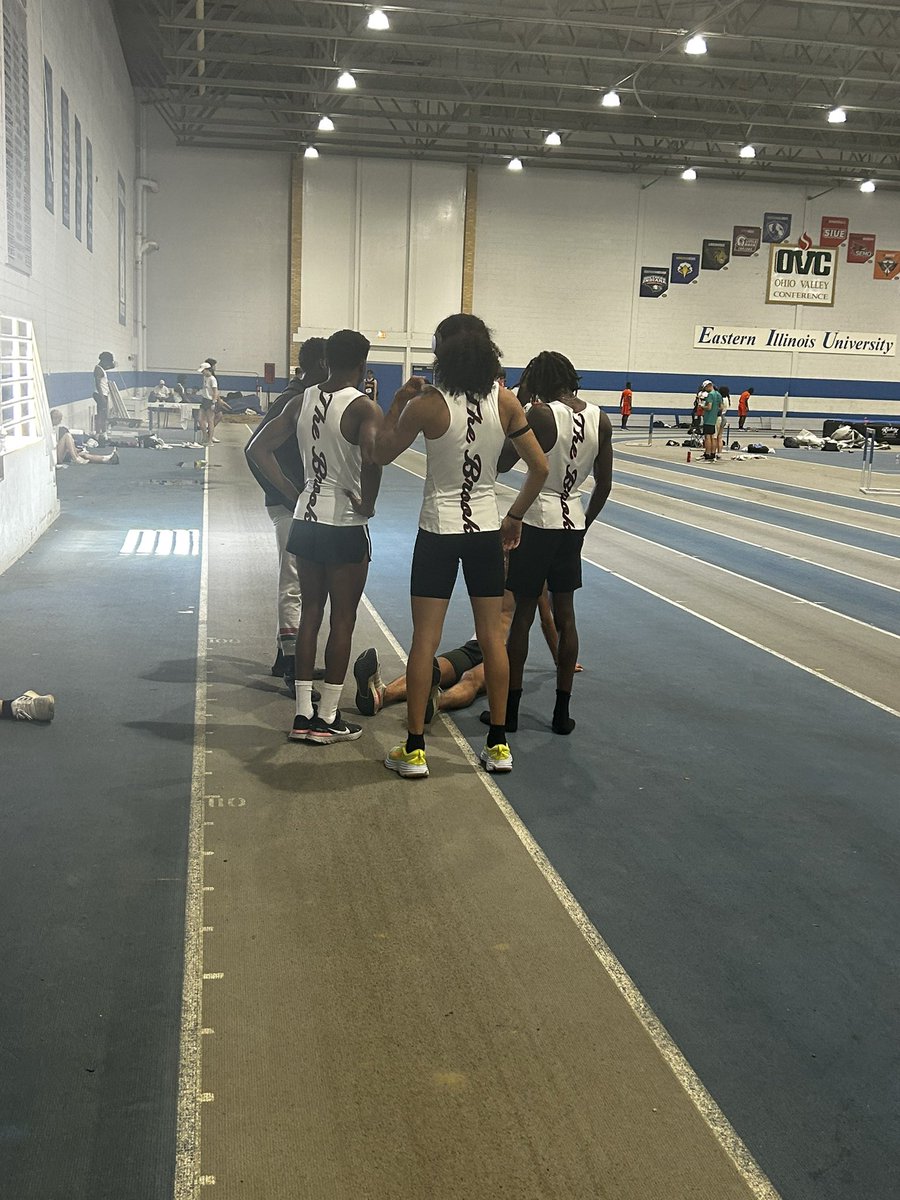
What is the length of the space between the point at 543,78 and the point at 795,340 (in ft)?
52.6

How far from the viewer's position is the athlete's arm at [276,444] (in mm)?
5703

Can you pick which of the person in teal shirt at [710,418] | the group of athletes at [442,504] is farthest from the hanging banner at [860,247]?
the group of athletes at [442,504]

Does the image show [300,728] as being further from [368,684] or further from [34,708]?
[34,708]

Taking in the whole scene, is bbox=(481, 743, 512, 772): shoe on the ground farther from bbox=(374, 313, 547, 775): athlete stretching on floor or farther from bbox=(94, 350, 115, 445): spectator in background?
bbox=(94, 350, 115, 445): spectator in background

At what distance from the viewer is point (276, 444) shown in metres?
5.75

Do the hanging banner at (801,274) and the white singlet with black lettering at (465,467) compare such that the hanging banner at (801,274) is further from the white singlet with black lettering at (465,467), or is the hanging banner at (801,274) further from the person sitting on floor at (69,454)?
the white singlet with black lettering at (465,467)

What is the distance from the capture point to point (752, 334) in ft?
127

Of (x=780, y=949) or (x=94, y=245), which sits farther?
(x=94, y=245)

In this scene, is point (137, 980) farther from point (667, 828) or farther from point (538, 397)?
point (538, 397)

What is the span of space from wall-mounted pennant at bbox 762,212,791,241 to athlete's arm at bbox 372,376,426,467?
3666 cm

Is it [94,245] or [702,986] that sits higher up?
[94,245]

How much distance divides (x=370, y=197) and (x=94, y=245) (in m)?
14.9

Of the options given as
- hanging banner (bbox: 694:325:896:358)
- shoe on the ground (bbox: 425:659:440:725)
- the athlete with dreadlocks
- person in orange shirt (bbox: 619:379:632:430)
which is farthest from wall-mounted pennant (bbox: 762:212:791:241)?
shoe on the ground (bbox: 425:659:440:725)

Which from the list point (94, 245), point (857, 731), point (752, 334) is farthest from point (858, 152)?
point (857, 731)
